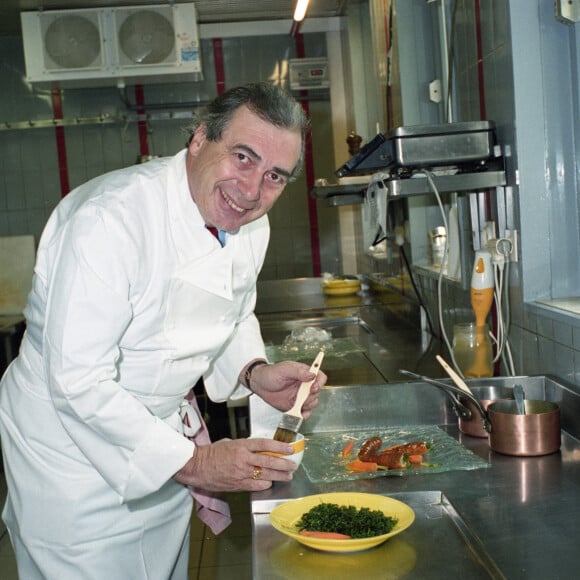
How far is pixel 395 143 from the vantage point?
88.4 inches

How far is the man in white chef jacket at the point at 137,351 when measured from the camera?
138 centimetres

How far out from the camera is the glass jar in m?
2.26

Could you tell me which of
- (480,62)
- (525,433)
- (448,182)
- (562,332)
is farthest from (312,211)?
Answer: (525,433)

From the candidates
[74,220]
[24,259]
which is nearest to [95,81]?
[24,259]

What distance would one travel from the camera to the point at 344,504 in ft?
4.71

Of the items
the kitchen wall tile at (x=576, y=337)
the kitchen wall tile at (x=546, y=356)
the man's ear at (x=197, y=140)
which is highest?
the man's ear at (x=197, y=140)

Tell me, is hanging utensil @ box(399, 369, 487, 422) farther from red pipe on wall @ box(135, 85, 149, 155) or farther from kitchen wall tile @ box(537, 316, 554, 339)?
red pipe on wall @ box(135, 85, 149, 155)

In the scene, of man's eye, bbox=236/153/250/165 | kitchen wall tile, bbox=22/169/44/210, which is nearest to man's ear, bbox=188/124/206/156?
man's eye, bbox=236/153/250/165

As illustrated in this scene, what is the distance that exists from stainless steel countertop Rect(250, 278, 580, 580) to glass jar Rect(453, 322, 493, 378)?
0.26 metres

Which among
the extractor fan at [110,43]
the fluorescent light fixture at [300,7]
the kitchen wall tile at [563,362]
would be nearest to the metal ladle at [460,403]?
the kitchen wall tile at [563,362]

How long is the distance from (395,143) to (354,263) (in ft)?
14.8

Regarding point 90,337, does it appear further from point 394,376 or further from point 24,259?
point 24,259

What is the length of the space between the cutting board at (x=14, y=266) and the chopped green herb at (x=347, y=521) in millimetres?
5423

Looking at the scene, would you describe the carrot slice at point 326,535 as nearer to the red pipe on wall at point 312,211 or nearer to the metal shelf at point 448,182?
the metal shelf at point 448,182
